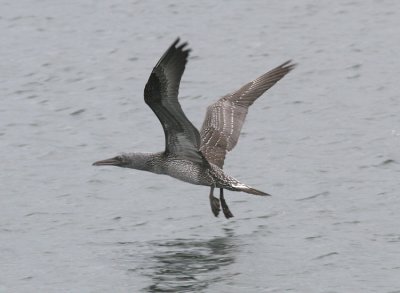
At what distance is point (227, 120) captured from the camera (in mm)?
17250

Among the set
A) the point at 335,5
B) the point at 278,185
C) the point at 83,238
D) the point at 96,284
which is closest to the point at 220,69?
the point at 335,5

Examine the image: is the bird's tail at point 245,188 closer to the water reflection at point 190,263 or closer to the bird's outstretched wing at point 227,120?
the water reflection at point 190,263

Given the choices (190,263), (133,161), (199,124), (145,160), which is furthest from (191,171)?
(199,124)

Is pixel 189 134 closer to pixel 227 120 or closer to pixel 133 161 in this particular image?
pixel 133 161

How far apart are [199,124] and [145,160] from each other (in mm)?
5763

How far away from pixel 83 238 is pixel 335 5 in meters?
16.0

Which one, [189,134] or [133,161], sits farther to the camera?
[133,161]

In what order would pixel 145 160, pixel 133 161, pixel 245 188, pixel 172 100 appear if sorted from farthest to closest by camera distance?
1. pixel 133 161
2. pixel 145 160
3. pixel 245 188
4. pixel 172 100

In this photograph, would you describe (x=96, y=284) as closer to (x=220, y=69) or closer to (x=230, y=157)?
(x=230, y=157)

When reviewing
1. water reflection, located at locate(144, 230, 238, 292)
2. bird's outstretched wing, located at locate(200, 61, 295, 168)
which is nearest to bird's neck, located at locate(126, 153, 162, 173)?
bird's outstretched wing, located at locate(200, 61, 295, 168)

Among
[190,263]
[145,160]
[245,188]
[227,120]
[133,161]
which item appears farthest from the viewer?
[227,120]

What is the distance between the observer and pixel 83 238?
16266 mm

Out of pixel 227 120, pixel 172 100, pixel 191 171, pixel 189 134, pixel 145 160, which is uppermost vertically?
pixel 172 100

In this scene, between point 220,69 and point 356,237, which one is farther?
point 220,69
